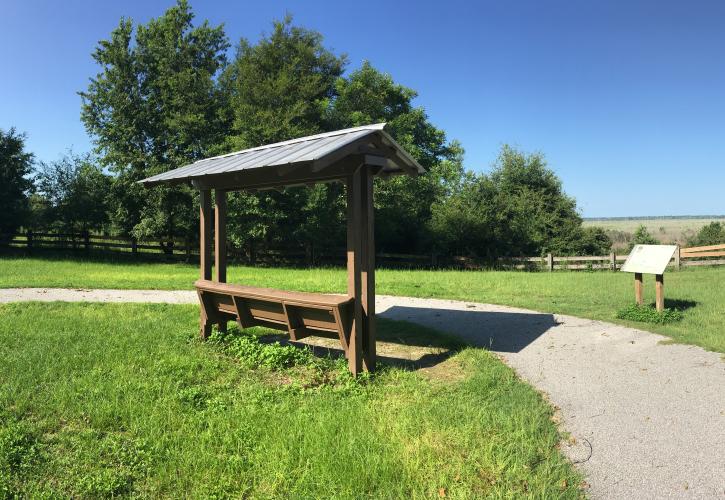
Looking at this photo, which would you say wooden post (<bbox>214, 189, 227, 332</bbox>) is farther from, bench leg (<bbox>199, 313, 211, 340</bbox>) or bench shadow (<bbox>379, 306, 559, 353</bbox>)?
bench shadow (<bbox>379, 306, 559, 353</bbox>)

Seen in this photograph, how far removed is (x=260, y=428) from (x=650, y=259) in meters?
8.33

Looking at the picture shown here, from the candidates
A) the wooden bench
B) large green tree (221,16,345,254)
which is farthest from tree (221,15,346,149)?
the wooden bench

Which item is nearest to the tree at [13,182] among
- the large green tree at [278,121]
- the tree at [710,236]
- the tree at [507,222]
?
the large green tree at [278,121]

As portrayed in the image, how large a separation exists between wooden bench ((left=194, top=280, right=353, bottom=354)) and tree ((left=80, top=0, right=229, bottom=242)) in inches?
684

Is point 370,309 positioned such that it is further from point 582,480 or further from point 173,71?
point 173,71

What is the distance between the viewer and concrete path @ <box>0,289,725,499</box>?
11.3 feet

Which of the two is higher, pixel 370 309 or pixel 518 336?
pixel 370 309

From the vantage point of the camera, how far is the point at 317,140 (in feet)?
20.7

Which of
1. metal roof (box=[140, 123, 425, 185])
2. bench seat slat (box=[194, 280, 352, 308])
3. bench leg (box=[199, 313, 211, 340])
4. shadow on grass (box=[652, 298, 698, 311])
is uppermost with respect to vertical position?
metal roof (box=[140, 123, 425, 185])

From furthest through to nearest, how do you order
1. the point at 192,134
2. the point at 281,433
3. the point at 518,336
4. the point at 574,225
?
the point at 574,225, the point at 192,134, the point at 518,336, the point at 281,433

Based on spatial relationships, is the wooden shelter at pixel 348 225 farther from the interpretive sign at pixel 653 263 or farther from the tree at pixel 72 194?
the tree at pixel 72 194

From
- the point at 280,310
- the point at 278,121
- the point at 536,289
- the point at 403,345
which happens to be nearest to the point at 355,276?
the point at 280,310

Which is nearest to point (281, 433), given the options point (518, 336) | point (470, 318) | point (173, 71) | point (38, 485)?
point (38, 485)

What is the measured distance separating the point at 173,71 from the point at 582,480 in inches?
1036
